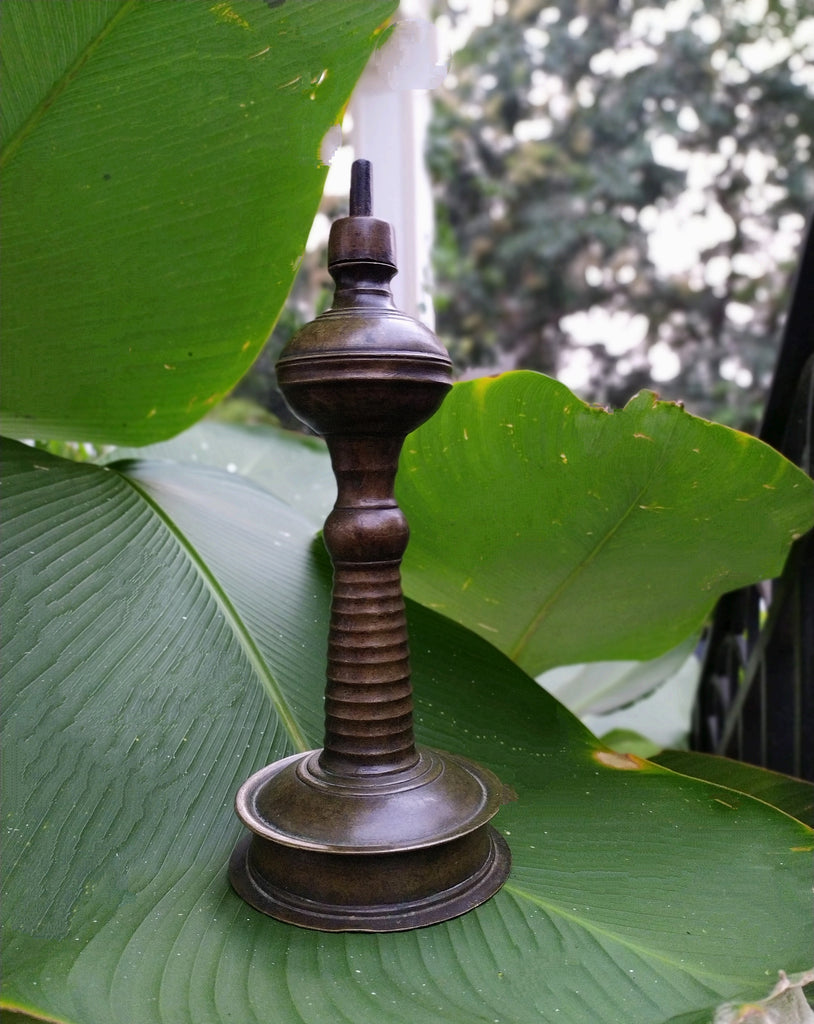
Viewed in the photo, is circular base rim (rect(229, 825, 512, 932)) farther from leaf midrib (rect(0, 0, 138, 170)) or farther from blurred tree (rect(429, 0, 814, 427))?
blurred tree (rect(429, 0, 814, 427))

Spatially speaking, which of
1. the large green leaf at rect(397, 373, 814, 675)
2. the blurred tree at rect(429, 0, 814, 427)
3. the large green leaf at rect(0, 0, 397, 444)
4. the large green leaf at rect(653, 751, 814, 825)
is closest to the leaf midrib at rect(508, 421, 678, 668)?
the large green leaf at rect(397, 373, 814, 675)

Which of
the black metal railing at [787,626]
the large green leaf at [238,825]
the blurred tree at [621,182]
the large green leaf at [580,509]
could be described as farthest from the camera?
the blurred tree at [621,182]

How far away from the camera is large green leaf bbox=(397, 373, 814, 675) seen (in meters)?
0.40

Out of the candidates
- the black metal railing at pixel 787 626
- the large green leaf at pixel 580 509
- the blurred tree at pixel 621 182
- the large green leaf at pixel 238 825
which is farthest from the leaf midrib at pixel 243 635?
the blurred tree at pixel 621 182

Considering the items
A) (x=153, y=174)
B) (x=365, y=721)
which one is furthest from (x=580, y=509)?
(x=153, y=174)

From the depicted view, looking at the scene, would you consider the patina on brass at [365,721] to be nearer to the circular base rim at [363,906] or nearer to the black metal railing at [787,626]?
the circular base rim at [363,906]

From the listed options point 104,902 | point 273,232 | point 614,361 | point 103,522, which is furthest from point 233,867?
point 614,361

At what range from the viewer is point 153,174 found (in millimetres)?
419

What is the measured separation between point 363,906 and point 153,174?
1.15 feet

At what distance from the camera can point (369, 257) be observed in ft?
1.10

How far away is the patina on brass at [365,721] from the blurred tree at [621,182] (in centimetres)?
500

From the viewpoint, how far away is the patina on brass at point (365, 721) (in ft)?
1.02

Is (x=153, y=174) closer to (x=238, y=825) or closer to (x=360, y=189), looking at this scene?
(x=360, y=189)

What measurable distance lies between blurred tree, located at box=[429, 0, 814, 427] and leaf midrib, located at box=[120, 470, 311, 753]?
489cm
